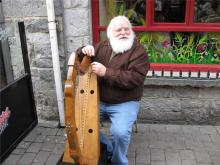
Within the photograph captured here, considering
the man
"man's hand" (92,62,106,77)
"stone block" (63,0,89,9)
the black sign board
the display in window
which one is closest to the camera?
the black sign board

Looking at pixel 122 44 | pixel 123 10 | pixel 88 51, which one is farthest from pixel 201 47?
pixel 88 51

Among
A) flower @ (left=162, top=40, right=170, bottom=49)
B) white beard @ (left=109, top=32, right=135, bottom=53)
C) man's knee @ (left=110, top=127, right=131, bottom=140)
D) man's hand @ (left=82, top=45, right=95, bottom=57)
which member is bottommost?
man's knee @ (left=110, top=127, right=131, bottom=140)

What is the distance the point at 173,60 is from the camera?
396 cm

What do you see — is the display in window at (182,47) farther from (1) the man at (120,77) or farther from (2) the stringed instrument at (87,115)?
(2) the stringed instrument at (87,115)

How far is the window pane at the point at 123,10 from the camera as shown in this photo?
154 inches

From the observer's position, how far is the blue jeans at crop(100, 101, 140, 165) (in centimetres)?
280

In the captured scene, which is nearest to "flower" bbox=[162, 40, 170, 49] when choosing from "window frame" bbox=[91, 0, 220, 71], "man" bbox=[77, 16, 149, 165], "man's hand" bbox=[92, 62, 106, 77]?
"window frame" bbox=[91, 0, 220, 71]

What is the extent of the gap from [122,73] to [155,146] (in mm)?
1203

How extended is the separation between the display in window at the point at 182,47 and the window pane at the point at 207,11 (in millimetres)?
181

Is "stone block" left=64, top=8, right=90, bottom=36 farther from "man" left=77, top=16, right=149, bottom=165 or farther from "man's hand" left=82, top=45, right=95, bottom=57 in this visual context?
"man's hand" left=82, top=45, right=95, bottom=57

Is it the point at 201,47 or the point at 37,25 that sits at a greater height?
the point at 37,25

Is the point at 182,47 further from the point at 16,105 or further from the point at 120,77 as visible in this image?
the point at 16,105

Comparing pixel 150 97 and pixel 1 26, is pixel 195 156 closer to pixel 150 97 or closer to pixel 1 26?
pixel 150 97

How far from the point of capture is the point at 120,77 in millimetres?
2717
